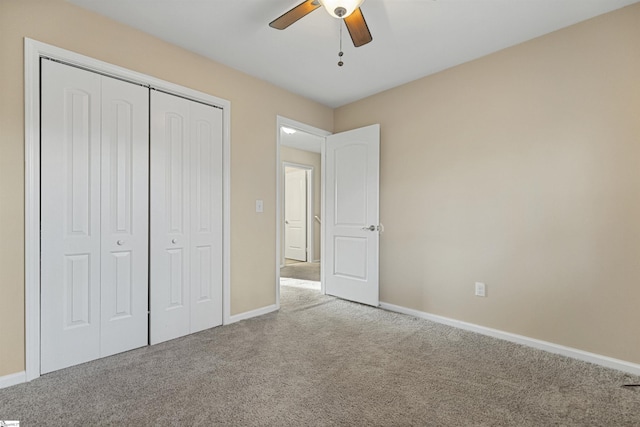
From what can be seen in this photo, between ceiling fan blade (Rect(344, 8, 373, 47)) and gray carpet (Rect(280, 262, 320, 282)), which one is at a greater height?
ceiling fan blade (Rect(344, 8, 373, 47))

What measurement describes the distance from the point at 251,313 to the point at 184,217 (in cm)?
119

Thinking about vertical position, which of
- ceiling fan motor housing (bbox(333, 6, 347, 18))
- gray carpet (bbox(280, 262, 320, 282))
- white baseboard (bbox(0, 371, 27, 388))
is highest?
ceiling fan motor housing (bbox(333, 6, 347, 18))

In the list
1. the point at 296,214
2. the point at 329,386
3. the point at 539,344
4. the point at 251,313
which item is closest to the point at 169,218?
the point at 251,313

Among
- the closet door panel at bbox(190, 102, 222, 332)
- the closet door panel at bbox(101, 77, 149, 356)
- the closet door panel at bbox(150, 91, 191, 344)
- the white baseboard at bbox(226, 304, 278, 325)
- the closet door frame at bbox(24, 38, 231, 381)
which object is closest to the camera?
the closet door frame at bbox(24, 38, 231, 381)

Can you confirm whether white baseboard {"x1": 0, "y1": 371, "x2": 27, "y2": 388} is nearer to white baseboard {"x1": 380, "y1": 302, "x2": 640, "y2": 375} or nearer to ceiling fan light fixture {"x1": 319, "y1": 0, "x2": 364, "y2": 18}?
ceiling fan light fixture {"x1": 319, "y1": 0, "x2": 364, "y2": 18}

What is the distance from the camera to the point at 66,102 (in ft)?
6.66

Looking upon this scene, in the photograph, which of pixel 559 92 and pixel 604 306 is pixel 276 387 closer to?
pixel 604 306

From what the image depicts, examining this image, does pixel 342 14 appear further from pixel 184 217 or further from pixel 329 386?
pixel 329 386

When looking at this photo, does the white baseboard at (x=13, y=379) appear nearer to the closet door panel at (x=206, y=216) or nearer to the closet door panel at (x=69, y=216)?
the closet door panel at (x=69, y=216)

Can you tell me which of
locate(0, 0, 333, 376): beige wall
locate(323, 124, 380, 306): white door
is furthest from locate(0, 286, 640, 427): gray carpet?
locate(323, 124, 380, 306): white door

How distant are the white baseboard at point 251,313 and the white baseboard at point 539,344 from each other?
1.43 metres

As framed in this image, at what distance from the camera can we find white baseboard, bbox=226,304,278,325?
2948 millimetres

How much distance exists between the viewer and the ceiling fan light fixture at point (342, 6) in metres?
1.60

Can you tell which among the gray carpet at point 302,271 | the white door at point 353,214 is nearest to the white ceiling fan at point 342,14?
the white door at point 353,214
